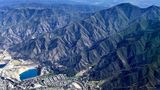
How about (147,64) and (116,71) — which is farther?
(116,71)

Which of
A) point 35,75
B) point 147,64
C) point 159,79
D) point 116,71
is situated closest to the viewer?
point 159,79

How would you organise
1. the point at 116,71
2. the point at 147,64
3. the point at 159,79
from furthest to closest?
the point at 116,71, the point at 147,64, the point at 159,79

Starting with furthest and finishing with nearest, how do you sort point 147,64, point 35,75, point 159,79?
point 35,75 < point 147,64 < point 159,79

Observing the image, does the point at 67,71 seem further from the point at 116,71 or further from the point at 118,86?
the point at 118,86

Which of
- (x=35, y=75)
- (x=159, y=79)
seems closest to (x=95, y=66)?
(x=35, y=75)

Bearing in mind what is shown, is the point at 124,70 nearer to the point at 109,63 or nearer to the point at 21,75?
the point at 109,63

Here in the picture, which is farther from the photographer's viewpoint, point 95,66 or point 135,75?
point 95,66

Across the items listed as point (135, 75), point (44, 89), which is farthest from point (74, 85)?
point (135, 75)

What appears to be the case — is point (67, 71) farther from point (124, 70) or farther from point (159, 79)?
point (159, 79)
